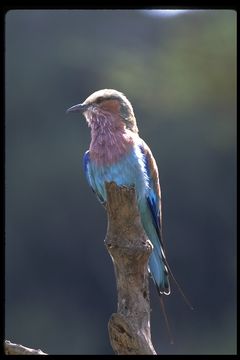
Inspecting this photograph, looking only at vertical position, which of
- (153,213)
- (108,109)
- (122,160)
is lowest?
(153,213)

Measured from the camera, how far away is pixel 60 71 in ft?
29.0

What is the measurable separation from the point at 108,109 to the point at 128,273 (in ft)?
3.60

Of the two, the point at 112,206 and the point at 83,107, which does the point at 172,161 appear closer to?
the point at 83,107

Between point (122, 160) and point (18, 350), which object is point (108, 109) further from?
point (18, 350)

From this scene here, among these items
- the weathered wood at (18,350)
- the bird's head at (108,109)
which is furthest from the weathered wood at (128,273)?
the bird's head at (108,109)

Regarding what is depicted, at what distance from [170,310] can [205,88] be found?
2.28 meters

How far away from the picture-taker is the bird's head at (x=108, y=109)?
372cm

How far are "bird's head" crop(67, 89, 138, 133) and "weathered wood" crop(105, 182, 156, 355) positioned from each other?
90cm

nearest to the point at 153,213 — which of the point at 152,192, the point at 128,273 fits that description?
the point at 152,192

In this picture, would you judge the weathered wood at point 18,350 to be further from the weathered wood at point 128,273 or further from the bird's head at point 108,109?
the bird's head at point 108,109

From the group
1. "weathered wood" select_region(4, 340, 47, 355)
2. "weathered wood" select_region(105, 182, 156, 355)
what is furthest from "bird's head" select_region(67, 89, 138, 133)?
"weathered wood" select_region(4, 340, 47, 355)

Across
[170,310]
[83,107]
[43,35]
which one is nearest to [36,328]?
[170,310]

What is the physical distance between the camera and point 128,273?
2758 mm

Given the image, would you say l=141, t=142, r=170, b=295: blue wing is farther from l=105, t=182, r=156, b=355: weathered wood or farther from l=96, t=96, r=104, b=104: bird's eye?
l=105, t=182, r=156, b=355: weathered wood
